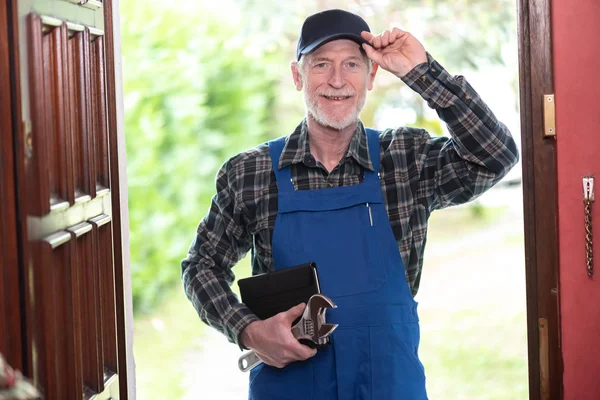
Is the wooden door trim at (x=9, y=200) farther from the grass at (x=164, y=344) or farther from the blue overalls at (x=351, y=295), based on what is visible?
the grass at (x=164, y=344)

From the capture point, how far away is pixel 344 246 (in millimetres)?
2148

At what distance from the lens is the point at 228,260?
89.5 inches

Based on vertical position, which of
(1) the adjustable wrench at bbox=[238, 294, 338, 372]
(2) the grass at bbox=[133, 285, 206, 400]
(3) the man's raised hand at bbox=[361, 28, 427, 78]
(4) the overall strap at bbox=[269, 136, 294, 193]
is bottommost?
(2) the grass at bbox=[133, 285, 206, 400]

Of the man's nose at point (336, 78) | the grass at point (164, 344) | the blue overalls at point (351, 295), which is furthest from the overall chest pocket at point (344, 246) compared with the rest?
the grass at point (164, 344)

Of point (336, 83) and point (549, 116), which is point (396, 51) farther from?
point (549, 116)

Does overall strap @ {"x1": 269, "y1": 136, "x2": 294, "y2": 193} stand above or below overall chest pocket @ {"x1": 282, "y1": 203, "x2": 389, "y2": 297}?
above

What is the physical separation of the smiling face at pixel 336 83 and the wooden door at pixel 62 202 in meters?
0.59

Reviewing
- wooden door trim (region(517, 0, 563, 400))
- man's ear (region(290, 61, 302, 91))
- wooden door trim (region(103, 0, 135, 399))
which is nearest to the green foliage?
wooden door trim (region(103, 0, 135, 399))

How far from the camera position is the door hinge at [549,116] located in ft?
7.50

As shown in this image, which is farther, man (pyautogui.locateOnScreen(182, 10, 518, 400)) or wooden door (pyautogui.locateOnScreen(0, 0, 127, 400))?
man (pyautogui.locateOnScreen(182, 10, 518, 400))

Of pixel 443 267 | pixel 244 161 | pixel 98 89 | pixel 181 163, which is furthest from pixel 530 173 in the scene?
pixel 443 267

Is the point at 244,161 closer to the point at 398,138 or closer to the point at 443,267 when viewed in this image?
the point at 398,138

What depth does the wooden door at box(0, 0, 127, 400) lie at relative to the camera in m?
1.46

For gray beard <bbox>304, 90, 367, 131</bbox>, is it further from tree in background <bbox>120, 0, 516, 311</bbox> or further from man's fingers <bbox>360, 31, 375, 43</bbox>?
tree in background <bbox>120, 0, 516, 311</bbox>
